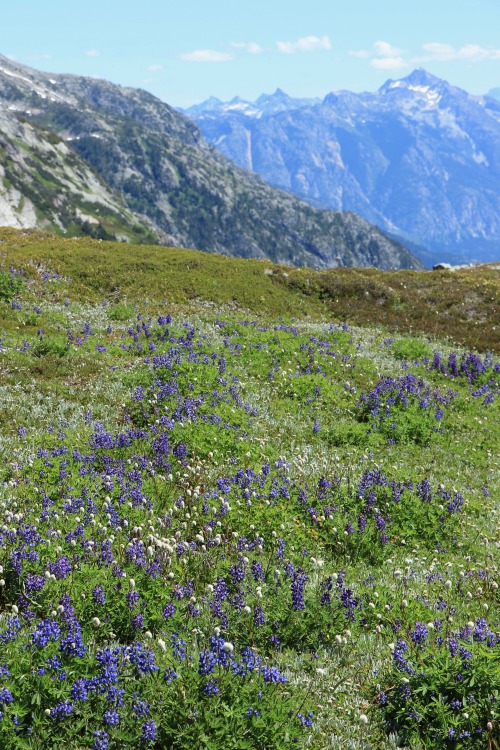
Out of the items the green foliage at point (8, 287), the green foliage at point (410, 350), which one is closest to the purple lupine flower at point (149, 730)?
the green foliage at point (410, 350)

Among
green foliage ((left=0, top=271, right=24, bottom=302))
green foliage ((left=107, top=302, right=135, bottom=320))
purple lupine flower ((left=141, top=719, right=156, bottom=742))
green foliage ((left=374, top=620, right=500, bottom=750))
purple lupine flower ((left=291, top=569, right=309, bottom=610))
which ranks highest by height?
green foliage ((left=0, top=271, right=24, bottom=302))

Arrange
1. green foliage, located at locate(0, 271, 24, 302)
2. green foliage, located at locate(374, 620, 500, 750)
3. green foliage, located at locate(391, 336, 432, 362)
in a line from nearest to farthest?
1. green foliage, located at locate(374, 620, 500, 750)
2. green foliage, located at locate(391, 336, 432, 362)
3. green foliage, located at locate(0, 271, 24, 302)

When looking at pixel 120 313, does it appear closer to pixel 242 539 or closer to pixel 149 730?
pixel 242 539

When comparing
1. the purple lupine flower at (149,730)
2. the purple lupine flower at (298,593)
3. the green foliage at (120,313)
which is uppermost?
the green foliage at (120,313)

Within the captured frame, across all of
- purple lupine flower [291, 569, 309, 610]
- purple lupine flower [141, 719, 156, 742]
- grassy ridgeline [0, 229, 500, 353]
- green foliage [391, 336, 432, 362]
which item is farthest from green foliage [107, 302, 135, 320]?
purple lupine flower [141, 719, 156, 742]

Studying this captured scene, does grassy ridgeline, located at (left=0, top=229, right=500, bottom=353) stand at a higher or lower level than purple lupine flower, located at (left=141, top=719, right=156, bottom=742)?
higher

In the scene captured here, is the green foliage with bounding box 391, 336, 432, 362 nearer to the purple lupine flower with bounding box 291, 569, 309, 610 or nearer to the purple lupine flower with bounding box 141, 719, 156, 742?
the purple lupine flower with bounding box 291, 569, 309, 610

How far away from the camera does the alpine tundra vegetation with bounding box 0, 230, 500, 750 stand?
15.9ft

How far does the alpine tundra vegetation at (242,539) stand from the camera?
15.9 feet

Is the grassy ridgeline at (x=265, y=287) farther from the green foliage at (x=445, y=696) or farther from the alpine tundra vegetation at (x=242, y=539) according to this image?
the green foliage at (x=445, y=696)

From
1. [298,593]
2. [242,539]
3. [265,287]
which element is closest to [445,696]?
[298,593]

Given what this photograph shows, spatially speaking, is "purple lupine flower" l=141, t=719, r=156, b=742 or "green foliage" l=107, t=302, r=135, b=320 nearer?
"purple lupine flower" l=141, t=719, r=156, b=742

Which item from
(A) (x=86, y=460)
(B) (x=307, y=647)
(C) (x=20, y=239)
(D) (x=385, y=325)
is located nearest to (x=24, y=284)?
(C) (x=20, y=239)

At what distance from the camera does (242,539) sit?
814 centimetres
